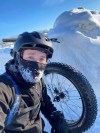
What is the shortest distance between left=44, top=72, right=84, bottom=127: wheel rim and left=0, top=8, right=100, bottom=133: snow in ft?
3.98

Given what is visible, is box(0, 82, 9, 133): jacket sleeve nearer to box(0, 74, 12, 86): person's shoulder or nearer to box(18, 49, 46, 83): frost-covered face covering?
box(0, 74, 12, 86): person's shoulder

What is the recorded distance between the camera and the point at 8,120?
264cm

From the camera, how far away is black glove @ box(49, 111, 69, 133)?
3404mm

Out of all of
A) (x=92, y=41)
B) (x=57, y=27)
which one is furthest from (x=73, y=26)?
(x=92, y=41)

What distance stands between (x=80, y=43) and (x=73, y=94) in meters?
3.28

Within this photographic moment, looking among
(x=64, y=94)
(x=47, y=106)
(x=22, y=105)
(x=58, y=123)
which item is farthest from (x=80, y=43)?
(x=22, y=105)

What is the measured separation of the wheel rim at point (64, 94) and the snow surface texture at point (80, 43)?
121 centimetres

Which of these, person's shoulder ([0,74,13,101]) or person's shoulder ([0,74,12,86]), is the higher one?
person's shoulder ([0,74,12,86])

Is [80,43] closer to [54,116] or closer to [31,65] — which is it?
[54,116]

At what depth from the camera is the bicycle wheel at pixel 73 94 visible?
398cm

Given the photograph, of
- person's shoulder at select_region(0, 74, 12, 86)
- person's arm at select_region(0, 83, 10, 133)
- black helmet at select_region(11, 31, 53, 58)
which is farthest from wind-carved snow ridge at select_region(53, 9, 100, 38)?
person's arm at select_region(0, 83, 10, 133)

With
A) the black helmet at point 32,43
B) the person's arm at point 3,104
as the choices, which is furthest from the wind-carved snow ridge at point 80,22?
the person's arm at point 3,104

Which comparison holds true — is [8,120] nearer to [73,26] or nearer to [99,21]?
[73,26]

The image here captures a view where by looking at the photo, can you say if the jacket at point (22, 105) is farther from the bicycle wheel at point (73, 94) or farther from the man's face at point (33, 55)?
the bicycle wheel at point (73, 94)
